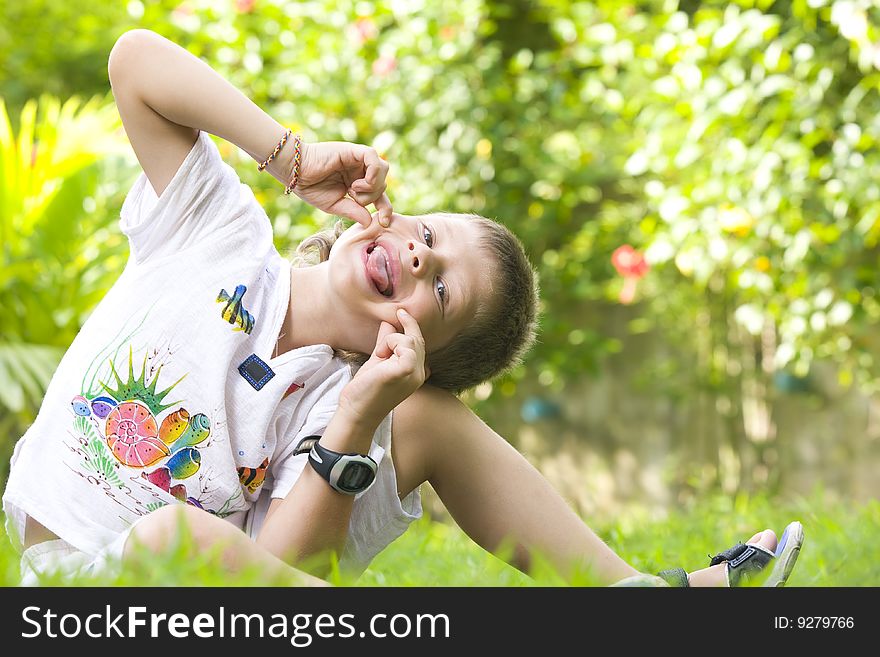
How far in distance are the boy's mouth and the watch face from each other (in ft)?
1.15

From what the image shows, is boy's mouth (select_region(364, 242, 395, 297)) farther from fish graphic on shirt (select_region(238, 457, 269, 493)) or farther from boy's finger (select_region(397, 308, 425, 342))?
fish graphic on shirt (select_region(238, 457, 269, 493))

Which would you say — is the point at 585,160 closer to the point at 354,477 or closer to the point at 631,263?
the point at 631,263

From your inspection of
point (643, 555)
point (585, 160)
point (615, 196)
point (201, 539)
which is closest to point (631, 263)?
point (585, 160)

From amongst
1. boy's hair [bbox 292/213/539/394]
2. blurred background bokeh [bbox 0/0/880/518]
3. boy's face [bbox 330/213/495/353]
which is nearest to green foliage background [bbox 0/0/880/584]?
blurred background bokeh [bbox 0/0/880/518]

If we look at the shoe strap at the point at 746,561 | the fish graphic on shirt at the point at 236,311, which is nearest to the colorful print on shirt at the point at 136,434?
the fish graphic on shirt at the point at 236,311

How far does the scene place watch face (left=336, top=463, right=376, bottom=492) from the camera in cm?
176

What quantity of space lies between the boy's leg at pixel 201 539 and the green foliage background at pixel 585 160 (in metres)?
2.35

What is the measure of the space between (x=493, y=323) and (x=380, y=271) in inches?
12.0

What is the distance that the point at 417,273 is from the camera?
6.31ft

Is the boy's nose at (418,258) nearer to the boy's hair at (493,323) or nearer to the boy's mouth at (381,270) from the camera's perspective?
the boy's mouth at (381,270)

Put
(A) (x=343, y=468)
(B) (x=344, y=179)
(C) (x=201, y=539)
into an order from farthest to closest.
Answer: (B) (x=344, y=179) < (A) (x=343, y=468) < (C) (x=201, y=539)

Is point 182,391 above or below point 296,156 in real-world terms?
below

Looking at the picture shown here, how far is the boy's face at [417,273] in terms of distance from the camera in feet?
6.31
